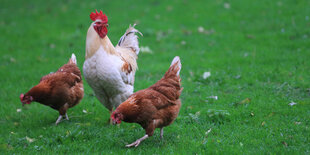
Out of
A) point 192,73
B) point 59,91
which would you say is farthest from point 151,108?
point 192,73

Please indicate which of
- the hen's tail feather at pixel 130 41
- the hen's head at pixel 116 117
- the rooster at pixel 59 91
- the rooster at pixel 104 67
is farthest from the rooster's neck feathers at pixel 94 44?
the hen's head at pixel 116 117

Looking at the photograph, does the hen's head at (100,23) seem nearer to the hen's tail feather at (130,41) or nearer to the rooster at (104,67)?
the rooster at (104,67)

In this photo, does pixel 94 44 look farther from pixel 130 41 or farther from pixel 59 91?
pixel 130 41

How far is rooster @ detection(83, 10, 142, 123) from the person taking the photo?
18.8 feet

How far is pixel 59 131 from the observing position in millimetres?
6113

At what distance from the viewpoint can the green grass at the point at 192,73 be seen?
5371mm

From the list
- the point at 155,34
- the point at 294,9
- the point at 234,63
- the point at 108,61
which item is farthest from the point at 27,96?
the point at 294,9

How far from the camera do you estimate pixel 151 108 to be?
510 cm

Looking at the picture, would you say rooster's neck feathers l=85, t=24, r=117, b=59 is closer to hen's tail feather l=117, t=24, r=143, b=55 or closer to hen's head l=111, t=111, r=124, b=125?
hen's tail feather l=117, t=24, r=143, b=55

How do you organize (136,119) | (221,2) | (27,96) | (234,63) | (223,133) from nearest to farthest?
(136,119)
(223,133)
(27,96)
(234,63)
(221,2)

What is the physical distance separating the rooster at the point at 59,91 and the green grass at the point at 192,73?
45 centimetres

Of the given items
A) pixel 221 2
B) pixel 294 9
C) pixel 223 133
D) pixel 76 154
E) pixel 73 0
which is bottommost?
pixel 223 133

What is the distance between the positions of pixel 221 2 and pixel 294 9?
3.27 meters

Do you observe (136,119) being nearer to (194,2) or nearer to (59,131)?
(59,131)
